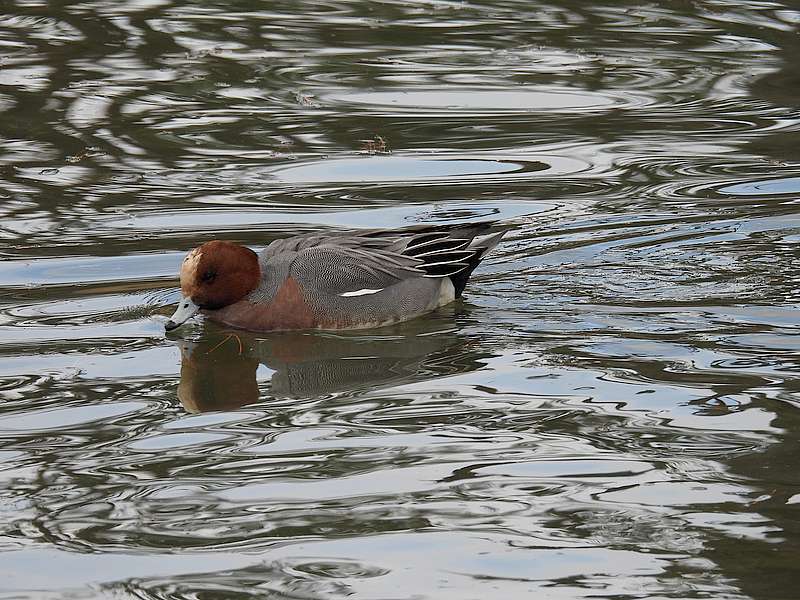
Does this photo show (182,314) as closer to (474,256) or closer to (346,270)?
(346,270)

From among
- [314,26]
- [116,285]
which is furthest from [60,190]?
[314,26]

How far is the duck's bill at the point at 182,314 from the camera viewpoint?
7.04 meters

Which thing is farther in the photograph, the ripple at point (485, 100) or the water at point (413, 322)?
the ripple at point (485, 100)

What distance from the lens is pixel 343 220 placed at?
352 inches

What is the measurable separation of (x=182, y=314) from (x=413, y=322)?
1.22 meters

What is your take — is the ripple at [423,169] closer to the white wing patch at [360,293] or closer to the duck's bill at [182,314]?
the white wing patch at [360,293]

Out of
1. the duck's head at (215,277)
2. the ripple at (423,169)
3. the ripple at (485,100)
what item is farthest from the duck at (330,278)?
the ripple at (485,100)

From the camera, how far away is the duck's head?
283 inches

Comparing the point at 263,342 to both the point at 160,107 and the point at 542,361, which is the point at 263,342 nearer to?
the point at 542,361

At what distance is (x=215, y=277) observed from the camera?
721 cm

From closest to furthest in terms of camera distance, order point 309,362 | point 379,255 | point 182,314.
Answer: point 309,362 → point 182,314 → point 379,255

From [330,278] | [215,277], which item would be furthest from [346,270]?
[215,277]

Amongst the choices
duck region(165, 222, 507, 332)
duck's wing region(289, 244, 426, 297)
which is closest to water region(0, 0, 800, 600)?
duck region(165, 222, 507, 332)

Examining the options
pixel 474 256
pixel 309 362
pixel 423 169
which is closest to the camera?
pixel 309 362
